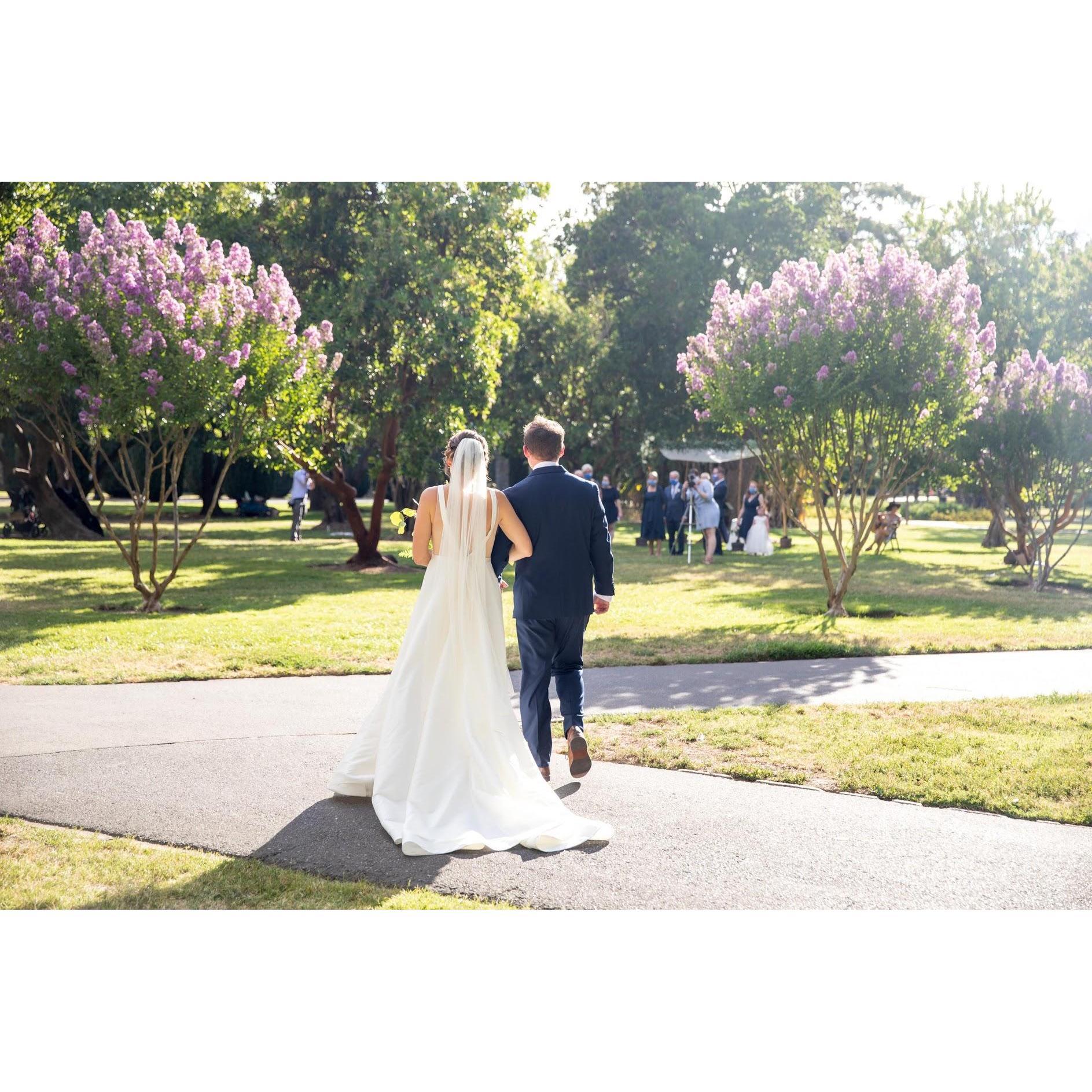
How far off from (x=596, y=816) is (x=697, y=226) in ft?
107

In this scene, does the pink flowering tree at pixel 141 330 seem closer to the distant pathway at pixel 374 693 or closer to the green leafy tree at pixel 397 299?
the distant pathway at pixel 374 693

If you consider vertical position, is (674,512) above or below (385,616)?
above

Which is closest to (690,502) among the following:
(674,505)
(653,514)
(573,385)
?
(674,505)

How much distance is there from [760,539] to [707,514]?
256cm

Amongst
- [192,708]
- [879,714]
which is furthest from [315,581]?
[879,714]

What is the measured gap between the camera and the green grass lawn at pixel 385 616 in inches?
440

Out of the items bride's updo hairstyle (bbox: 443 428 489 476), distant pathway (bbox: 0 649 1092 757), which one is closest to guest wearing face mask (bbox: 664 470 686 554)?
distant pathway (bbox: 0 649 1092 757)

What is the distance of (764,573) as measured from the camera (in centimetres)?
2144

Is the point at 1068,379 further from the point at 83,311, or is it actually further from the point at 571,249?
the point at 571,249

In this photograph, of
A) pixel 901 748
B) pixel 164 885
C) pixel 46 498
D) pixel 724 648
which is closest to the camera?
pixel 164 885

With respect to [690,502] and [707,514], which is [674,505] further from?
[707,514]

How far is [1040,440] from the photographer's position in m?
19.0

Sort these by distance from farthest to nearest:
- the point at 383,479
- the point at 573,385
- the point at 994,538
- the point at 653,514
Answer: the point at 573,385, the point at 994,538, the point at 653,514, the point at 383,479

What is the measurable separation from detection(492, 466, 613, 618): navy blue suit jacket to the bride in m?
0.28
